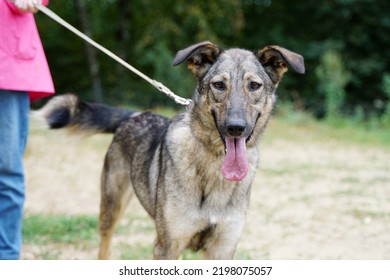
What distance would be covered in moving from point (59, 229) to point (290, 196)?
3.24 meters

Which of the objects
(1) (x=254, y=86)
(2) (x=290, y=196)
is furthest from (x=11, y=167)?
(2) (x=290, y=196)

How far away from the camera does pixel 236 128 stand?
337 cm

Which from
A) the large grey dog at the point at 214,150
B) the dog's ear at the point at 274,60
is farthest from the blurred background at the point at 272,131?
the dog's ear at the point at 274,60

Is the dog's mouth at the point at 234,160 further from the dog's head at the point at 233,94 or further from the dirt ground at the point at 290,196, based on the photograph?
the dirt ground at the point at 290,196

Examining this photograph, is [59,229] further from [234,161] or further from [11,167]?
[234,161]

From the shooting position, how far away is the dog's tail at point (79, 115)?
16.5 ft

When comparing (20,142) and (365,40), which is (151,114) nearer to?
(20,142)

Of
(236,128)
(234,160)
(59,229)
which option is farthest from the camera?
(59,229)

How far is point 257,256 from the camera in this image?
210 inches

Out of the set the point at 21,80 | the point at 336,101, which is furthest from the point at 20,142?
the point at 336,101

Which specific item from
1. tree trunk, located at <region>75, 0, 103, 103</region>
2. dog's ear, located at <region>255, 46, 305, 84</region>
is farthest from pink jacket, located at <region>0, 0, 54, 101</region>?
tree trunk, located at <region>75, 0, 103, 103</region>

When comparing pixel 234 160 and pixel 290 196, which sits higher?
pixel 234 160

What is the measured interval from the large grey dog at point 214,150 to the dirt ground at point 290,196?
1.44 meters

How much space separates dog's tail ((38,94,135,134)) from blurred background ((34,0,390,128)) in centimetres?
1178
